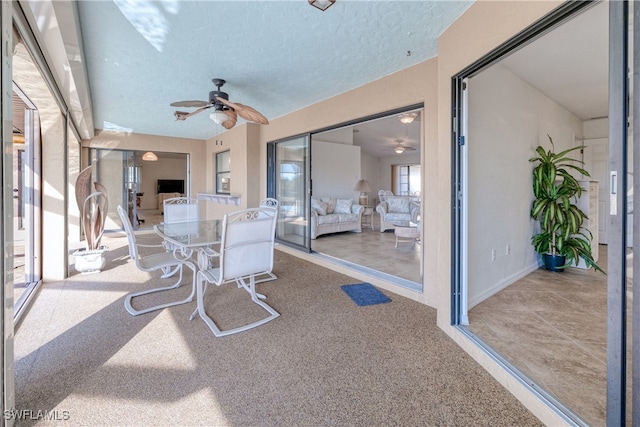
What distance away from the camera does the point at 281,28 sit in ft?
7.39

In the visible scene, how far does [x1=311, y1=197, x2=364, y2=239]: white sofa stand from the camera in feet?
20.6

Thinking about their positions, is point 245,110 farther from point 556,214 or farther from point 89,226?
point 556,214

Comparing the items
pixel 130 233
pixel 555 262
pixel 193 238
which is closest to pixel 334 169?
pixel 555 262

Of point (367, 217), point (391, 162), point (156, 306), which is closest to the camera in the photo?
point (156, 306)

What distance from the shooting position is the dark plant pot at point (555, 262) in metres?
3.60

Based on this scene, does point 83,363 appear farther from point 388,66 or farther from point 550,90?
point 550,90

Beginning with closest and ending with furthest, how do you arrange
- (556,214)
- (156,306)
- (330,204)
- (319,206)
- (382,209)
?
(156,306)
(556,214)
(319,206)
(330,204)
(382,209)

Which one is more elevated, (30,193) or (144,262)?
(30,193)

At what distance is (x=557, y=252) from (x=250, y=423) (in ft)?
13.8

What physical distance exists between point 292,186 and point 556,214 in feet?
12.7

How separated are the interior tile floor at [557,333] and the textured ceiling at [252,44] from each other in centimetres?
246

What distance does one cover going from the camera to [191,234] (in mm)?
2748

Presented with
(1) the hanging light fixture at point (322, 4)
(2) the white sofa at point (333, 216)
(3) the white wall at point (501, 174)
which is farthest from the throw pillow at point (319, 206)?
(1) the hanging light fixture at point (322, 4)
